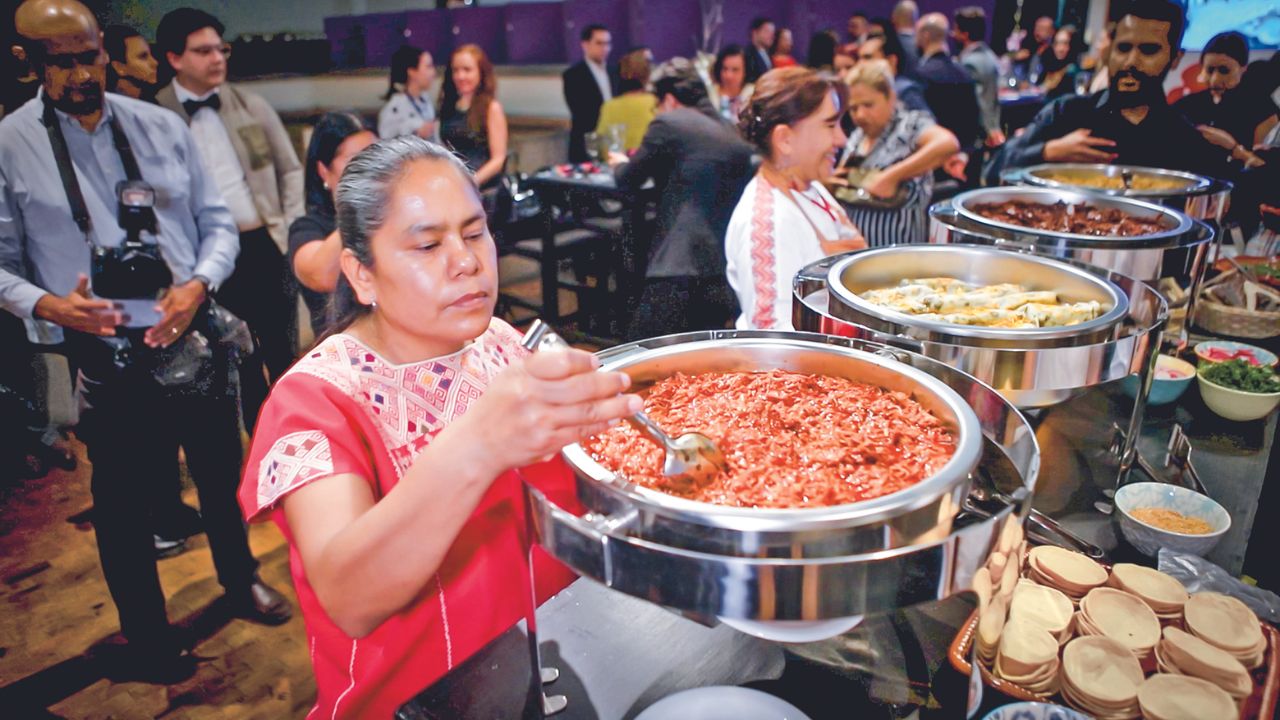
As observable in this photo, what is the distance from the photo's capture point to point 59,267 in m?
2.59

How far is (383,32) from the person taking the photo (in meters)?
14.1

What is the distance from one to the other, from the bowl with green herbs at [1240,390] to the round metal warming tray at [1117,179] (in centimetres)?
80

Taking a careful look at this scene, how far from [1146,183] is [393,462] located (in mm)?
3100

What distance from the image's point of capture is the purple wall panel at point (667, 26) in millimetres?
11633

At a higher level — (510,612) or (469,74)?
(469,74)

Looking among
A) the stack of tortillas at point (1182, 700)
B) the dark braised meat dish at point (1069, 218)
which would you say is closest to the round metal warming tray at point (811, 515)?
the stack of tortillas at point (1182, 700)

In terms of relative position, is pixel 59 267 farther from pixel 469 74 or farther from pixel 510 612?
pixel 469 74

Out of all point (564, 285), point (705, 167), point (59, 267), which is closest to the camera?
point (59, 267)

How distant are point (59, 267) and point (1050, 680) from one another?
3064mm

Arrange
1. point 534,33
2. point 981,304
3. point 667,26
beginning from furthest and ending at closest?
1. point 534,33
2. point 667,26
3. point 981,304

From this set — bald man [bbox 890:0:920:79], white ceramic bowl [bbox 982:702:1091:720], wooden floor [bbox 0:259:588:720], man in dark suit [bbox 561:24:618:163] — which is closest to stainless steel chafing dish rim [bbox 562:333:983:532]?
white ceramic bowl [bbox 982:702:1091:720]

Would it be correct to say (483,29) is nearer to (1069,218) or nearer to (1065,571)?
(1069,218)

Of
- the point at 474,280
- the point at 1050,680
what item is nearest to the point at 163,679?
the point at 474,280

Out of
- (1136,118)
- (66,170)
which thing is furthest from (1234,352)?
(66,170)
